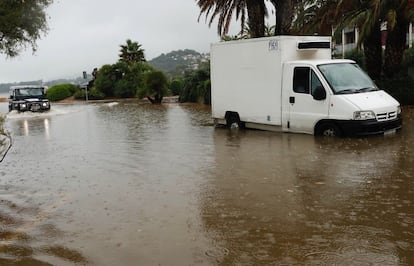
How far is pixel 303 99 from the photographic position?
12547 mm

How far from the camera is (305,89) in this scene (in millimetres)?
12570

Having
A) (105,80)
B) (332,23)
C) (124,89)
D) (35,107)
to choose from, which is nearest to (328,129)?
(332,23)

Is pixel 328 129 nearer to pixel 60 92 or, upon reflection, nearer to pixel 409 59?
pixel 409 59

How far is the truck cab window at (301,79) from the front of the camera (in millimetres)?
12555

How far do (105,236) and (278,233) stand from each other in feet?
6.40

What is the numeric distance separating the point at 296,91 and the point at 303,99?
1.13 feet

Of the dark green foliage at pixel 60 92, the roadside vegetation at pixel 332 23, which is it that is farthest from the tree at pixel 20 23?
the dark green foliage at pixel 60 92

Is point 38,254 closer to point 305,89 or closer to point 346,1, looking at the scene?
point 305,89

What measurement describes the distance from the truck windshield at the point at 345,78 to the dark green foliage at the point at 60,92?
135 feet

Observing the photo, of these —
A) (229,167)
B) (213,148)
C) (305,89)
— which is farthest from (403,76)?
(229,167)

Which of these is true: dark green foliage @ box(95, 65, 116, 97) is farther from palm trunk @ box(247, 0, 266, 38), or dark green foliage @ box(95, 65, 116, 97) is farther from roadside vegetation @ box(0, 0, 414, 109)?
palm trunk @ box(247, 0, 266, 38)

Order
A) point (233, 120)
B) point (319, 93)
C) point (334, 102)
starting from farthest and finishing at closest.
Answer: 1. point (233, 120)
2. point (319, 93)
3. point (334, 102)

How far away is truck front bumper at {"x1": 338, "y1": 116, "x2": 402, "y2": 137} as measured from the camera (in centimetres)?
1139

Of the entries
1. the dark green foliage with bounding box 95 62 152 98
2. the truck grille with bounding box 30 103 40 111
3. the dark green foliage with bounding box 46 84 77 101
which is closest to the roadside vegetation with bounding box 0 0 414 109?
the truck grille with bounding box 30 103 40 111
